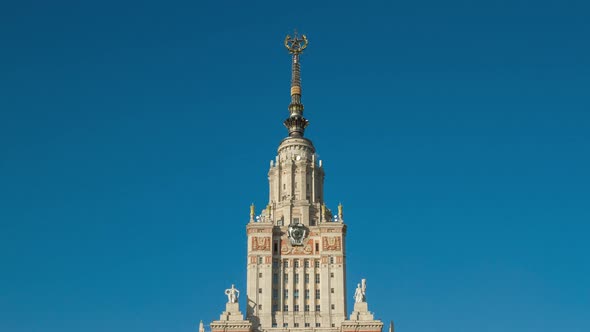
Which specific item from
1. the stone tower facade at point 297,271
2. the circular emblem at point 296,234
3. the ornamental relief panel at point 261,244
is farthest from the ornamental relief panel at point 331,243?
the ornamental relief panel at point 261,244

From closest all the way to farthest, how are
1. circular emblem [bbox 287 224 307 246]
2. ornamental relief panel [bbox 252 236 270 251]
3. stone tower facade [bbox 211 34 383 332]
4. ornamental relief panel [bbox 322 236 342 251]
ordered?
stone tower facade [bbox 211 34 383 332]
ornamental relief panel [bbox 252 236 270 251]
ornamental relief panel [bbox 322 236 342 251]
circular emblem [bbox 287 224 307 246]

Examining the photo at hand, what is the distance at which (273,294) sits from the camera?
7170 inches

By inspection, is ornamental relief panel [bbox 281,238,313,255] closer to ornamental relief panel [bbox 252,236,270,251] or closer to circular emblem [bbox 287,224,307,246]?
circular emblem [bbox 287,224,307,246]

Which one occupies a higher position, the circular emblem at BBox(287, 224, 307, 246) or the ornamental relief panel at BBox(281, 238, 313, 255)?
the circular emblem at BBox(287, 224, 307, 246)

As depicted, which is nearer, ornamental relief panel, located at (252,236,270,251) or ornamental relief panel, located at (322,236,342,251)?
ornamental relief panel, located at (252,236,270,251)

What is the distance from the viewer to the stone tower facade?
17775cm

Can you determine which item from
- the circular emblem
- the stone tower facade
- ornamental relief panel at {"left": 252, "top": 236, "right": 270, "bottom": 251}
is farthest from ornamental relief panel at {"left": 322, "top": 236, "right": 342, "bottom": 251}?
ornamental relief panel at {"left": 252, "top": 236, "right": 270, "bottom": 251}

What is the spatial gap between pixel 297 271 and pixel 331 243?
8.84 metres

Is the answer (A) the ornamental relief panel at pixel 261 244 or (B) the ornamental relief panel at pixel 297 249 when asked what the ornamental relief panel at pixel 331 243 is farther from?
(A) the ornamental relief panel at pixel 261 244

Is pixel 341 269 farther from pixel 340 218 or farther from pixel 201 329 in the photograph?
pixel 201 329

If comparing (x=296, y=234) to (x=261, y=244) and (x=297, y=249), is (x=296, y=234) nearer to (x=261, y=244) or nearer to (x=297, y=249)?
(x=297, y=249)

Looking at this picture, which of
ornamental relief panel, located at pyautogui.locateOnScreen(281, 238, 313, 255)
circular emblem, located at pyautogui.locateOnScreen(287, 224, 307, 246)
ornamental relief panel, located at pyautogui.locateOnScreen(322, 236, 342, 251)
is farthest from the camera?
circular emblem, located at pyautogui.locateOnScreen(287, 224, 307, 246)

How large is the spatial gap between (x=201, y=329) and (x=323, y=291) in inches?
991

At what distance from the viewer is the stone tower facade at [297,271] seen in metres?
178
